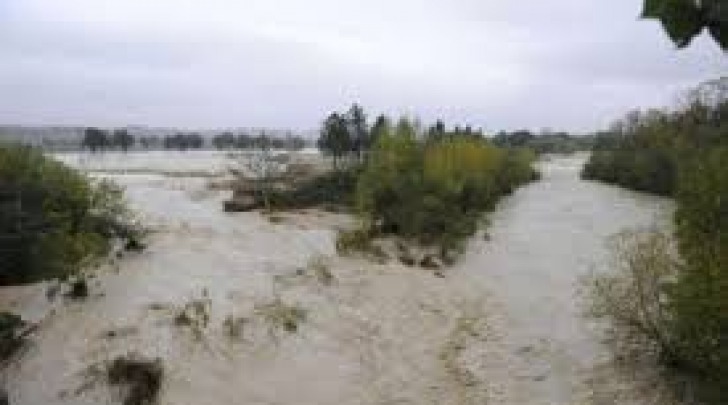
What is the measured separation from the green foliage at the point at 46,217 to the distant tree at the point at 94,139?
12620 centimetres

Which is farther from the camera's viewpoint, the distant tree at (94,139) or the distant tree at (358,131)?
the distant tree at (94,139)

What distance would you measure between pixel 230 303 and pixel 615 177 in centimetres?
5762

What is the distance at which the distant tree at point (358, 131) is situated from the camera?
95619 millimetres

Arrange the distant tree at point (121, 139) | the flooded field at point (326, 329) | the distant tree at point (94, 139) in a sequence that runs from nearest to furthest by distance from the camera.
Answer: the flooded field at point (326, 329) < the distant tree at point (94, 139) < the distant tree at point (121, 139)

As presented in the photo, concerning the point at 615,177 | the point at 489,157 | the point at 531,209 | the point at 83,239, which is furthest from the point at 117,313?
the point at 615,177

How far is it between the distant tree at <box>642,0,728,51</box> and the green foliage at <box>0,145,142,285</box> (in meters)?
25.0

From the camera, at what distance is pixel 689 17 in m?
7.76

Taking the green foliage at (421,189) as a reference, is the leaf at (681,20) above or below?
above

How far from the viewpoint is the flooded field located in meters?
22.2

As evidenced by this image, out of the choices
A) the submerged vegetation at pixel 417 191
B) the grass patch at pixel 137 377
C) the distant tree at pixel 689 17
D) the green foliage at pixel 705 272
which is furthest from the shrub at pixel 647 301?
the submerged vegetation at pixel 417 191

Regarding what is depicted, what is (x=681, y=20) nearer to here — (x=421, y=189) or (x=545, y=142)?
(x=421, y=189)

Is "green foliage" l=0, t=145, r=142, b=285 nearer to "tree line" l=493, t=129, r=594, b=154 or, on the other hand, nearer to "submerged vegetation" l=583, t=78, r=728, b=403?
"submerged vegetation" l=583, t=78, r=728, b=403

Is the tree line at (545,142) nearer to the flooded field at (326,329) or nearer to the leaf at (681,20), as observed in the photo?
the flooded field at (326,329)

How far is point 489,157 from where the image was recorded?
69125mm
